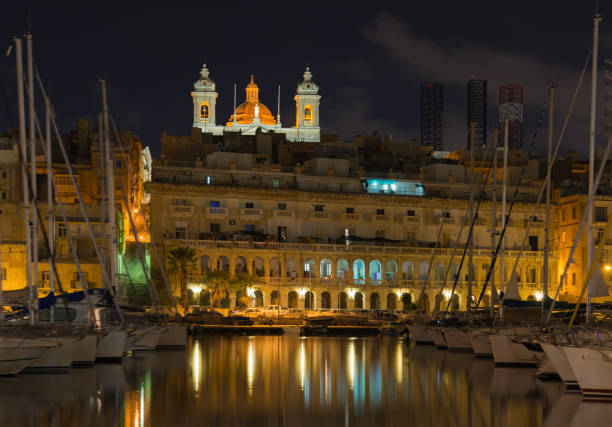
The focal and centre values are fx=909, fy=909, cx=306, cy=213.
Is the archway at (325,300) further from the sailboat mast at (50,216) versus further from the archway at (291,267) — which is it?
the sailboat mast at (50,216)

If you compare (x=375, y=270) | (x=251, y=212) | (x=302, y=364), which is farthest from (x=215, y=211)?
(x=302, y=364)

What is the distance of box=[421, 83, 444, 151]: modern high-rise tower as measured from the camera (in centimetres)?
16862

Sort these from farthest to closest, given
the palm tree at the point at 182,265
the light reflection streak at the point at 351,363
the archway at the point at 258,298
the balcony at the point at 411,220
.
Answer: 1. the balcony at the point at 411,220
2. the archway at the point at 258,298
3. the palm tree at the point at 182,265
4. the light reflection streak at the point at 351,363

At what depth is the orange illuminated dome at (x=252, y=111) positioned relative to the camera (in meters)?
150

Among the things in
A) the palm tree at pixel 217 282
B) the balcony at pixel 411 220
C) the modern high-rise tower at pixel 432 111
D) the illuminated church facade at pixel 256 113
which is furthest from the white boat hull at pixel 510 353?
the modern high-rise tower at pixel 432 111

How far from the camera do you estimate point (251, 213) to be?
297ft

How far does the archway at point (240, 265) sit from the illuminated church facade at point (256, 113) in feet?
182

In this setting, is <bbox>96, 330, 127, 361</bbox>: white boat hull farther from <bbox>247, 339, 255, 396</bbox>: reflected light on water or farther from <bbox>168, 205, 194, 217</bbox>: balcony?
<bbox>168, 205, 194, 217</bbox>: balcony

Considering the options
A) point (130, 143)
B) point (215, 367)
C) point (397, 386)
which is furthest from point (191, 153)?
point (397, 386)

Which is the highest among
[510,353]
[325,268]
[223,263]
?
[223,263]

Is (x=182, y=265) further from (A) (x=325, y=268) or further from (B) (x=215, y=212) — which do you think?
(A) (x=325, y=268)

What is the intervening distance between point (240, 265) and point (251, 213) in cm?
559

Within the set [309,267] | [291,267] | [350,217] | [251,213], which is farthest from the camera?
[350,217]

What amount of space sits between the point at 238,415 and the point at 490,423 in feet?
24.0
